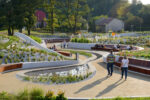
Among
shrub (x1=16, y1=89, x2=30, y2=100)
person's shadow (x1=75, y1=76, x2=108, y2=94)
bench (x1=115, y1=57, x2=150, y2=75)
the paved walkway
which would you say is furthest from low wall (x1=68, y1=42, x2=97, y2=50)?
shrub (x1=16, y1=89, x2=30, y2=100)

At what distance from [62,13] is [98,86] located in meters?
52.9

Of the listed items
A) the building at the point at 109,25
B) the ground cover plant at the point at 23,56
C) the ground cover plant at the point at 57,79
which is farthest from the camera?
the building at the point at 109,25

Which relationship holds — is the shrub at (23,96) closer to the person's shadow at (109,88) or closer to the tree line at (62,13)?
the person's shadow at (109,88)

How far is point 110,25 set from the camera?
7112cm

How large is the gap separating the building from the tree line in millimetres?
2109

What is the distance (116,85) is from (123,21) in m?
69.9

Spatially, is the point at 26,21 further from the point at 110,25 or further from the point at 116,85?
the point at 110,25

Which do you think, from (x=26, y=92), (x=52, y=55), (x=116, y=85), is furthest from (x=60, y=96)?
(x=52, y=55)

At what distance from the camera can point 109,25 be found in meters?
70.6

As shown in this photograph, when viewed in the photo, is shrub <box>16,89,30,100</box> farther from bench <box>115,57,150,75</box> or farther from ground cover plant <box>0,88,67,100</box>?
bench <box>115,57,150,75</box>

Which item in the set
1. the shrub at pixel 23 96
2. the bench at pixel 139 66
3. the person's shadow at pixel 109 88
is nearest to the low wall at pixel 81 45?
the bench at pixel 139 66

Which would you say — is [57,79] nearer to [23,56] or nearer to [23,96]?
[23,96]

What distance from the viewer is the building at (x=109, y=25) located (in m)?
70.4

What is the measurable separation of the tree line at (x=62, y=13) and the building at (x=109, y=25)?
6.92ft
